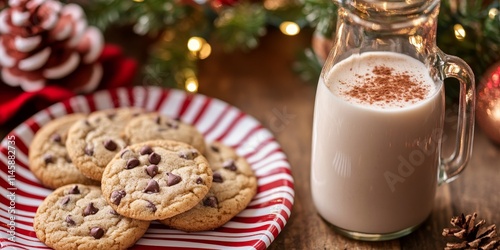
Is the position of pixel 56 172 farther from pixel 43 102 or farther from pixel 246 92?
pixel 246 92

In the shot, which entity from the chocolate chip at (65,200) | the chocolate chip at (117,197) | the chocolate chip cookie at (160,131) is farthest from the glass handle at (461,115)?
the chocolate chip at (65,200)

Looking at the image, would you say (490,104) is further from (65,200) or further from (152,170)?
(65,200)

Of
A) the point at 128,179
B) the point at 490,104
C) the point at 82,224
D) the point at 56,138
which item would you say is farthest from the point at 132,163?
the point at 490,104

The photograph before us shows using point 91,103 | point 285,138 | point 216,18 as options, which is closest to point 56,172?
point 91,103

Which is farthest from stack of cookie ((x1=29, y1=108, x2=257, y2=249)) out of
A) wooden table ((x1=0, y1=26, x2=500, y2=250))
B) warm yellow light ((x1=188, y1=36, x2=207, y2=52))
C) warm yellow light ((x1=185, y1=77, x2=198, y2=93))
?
warm yellow light ((x1=188, y1=36, x2=207, y2=52))

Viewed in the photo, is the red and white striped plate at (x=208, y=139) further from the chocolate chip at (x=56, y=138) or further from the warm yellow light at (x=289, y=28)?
the warm yellow light at (x=289, y=28)

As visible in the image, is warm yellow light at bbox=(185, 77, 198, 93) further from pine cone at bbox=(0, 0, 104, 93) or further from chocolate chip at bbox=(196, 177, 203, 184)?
chocolate chip at bbox=(196, 177, 203, 184)
